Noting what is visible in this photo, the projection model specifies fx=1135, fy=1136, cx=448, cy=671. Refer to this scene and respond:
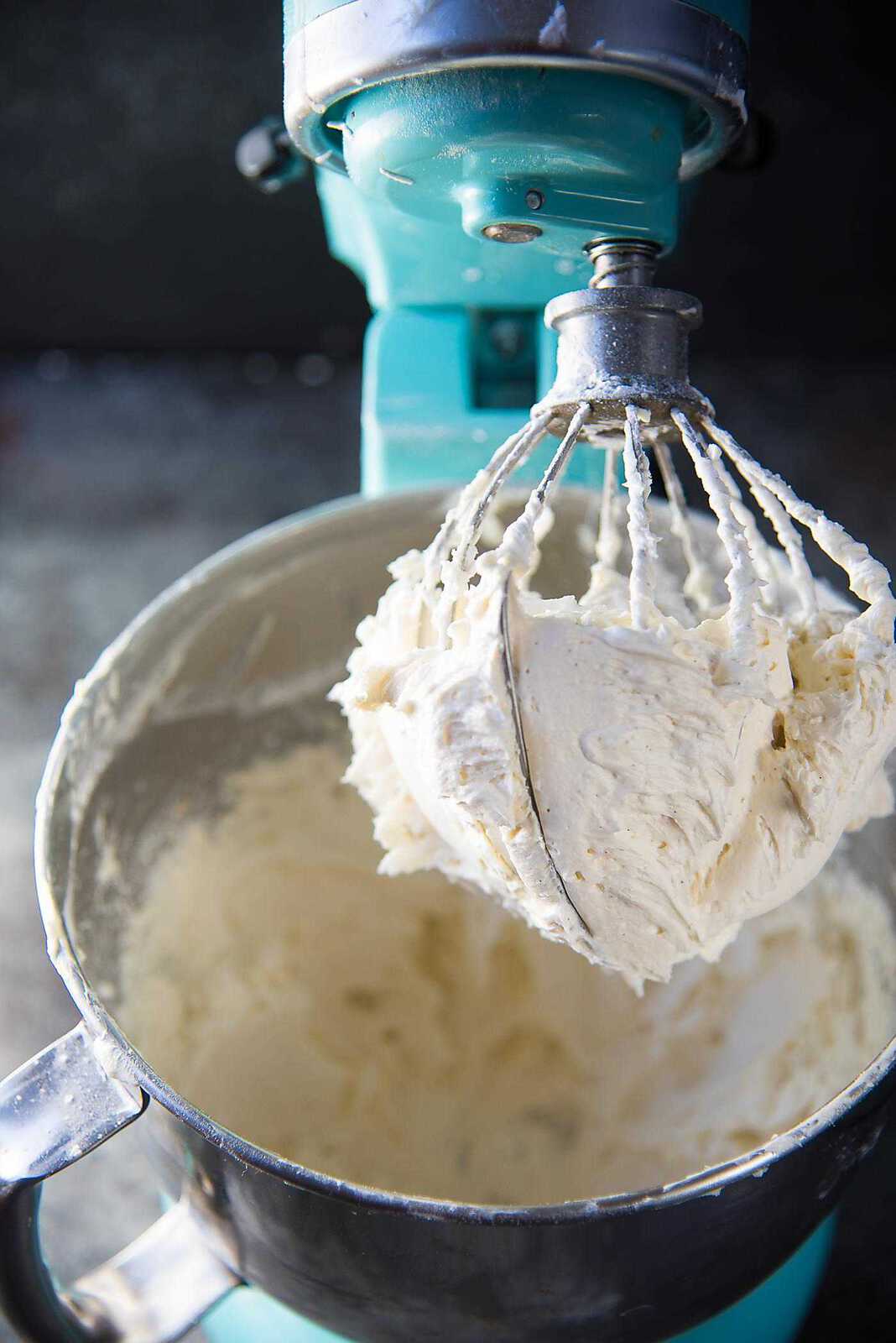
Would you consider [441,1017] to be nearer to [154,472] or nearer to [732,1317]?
[732,1317]

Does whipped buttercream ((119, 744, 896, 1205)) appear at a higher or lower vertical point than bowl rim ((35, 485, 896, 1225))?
lower

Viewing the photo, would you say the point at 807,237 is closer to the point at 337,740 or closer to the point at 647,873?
the point at 337,740

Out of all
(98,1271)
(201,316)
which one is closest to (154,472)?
(201,316)

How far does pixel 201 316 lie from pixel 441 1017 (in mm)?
929

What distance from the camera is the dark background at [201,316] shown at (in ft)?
3.41

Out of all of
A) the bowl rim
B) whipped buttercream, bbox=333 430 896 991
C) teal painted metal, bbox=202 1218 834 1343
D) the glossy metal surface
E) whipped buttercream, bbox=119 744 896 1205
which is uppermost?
the glossy metal surface

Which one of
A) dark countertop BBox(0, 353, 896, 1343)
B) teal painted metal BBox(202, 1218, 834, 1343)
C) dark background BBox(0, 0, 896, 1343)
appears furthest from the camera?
dark countertop BBox(0, 353, 896, 1343)

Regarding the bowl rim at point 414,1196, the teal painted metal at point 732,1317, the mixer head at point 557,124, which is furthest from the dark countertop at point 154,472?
the mixer head at point 557,124

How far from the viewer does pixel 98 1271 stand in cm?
58

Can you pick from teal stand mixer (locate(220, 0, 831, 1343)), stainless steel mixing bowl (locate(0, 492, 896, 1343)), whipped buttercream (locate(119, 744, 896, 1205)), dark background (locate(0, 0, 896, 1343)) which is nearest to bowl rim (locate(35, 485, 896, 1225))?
stainless steel mixing bowl (locate(0, 492, 896, 1343))

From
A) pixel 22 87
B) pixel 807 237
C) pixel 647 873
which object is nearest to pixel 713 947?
pixel 647 873

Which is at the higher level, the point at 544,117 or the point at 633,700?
the point at 544,117

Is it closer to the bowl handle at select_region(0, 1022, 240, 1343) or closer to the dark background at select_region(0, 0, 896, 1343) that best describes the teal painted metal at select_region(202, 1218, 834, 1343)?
the bowl handle at select_region(0, 1022, 240, 1343)

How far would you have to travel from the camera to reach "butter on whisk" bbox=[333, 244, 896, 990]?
0.45m
